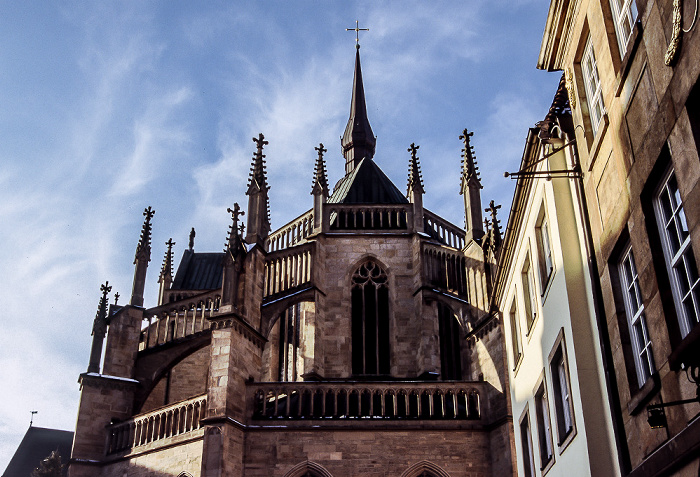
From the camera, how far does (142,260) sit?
87.7 ft

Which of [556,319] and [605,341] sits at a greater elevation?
[556,319]

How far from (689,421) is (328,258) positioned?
21.3 meters

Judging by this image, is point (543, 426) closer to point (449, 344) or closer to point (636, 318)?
point (636, 318)

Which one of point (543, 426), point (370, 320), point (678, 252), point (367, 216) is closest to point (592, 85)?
point (678, 252)

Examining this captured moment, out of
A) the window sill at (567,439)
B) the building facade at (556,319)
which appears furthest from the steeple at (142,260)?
the window sill at (567,439)

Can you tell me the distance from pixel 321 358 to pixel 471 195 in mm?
7102

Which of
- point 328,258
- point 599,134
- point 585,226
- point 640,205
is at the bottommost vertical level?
point 640,205

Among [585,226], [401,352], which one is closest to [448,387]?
[401,352]

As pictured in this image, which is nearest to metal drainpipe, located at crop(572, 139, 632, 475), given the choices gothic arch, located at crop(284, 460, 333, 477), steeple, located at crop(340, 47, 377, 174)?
gothic arch, located at crop(284, 460, 333, 477)

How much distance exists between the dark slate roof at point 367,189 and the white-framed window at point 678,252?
2409cm

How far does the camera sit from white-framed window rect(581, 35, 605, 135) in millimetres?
10722

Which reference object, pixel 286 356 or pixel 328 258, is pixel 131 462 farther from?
pixel 328 258

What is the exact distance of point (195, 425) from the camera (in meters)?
21.6

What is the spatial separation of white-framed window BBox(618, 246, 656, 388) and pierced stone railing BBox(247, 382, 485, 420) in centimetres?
1260
